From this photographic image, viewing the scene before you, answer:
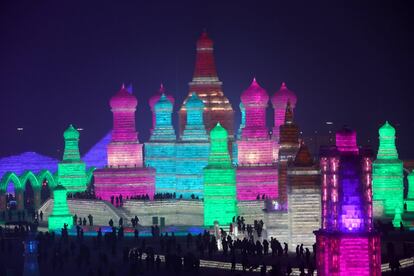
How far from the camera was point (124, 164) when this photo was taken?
7631cm

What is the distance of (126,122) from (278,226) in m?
14.7

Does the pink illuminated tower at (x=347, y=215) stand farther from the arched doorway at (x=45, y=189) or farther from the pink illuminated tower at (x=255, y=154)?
the arched doorway at (x=45, y=189)

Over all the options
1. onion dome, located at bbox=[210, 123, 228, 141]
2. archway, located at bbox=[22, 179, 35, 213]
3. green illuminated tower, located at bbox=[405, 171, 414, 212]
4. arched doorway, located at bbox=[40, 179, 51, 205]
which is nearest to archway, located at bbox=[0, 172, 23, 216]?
archway, located at bbox=[22, 179, 35, 213]

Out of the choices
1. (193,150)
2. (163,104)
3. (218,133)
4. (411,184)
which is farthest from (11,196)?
(411,184)

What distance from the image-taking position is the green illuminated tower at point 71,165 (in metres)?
76.6

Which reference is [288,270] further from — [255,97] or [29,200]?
[29,200]

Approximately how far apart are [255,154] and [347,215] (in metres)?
23.7

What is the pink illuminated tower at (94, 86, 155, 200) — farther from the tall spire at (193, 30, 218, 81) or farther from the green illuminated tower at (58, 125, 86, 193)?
the tall spire at (193, 30, 218, 81)

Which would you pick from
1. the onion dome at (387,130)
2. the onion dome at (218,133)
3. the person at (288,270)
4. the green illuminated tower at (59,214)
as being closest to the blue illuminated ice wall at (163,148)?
the onion dome at (218,133)

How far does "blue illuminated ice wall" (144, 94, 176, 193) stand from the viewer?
253 ft

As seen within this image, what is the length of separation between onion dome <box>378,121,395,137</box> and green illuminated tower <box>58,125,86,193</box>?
13.3 m

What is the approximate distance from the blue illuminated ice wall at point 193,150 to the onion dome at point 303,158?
44.4ft

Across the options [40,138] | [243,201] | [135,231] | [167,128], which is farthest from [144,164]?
[40,138]

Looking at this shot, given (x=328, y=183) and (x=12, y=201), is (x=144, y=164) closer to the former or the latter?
(x=12, y=201)
